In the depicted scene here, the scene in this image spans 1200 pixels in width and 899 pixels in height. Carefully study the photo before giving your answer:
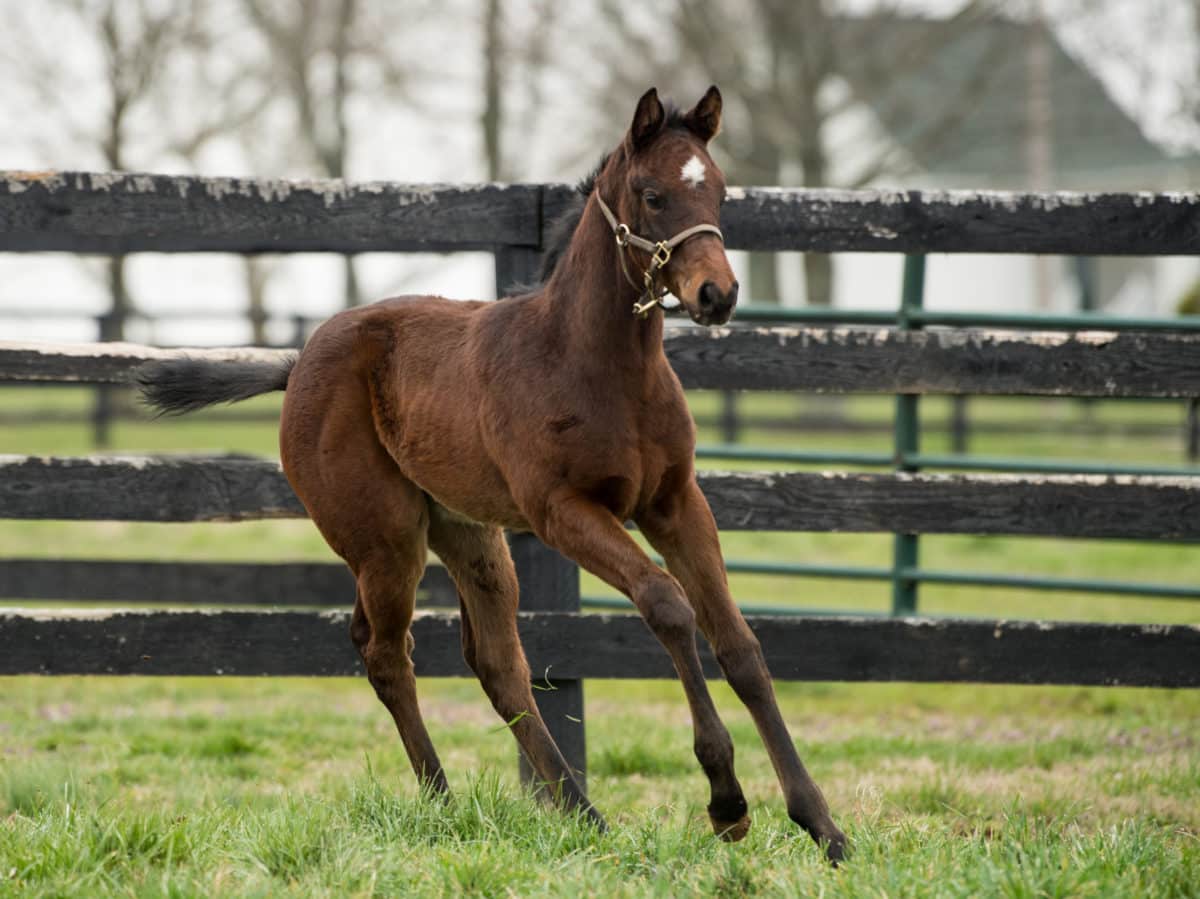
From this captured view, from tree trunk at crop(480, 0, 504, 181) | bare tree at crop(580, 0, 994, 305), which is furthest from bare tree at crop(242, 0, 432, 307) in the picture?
bare tree at crop(580, 0, 994, 305)

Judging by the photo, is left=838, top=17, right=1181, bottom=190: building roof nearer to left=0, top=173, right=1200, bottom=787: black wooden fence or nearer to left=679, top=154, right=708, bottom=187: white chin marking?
left=0, top=173, right=1200, bottom=787: black wooden fence

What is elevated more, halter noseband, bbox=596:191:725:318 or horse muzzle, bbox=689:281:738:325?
halter noseband, bbox=596:191:725:318

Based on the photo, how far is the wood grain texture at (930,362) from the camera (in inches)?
195

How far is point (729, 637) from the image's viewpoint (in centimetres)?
367

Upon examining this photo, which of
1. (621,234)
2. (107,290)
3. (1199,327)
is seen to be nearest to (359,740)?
(621,234)

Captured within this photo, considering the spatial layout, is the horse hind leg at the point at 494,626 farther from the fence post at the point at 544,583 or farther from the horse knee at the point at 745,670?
the horse knee at the point at 745,670

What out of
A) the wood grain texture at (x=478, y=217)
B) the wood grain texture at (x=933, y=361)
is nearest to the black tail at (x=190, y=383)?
the wood grain texture at (x=478, y=217)

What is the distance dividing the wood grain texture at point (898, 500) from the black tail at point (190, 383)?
30 cm

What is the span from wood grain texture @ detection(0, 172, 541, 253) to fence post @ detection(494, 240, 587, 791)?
0.08 meters

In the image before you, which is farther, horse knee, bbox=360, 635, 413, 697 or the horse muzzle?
horse knee, bbox=360, 635, 413, 697

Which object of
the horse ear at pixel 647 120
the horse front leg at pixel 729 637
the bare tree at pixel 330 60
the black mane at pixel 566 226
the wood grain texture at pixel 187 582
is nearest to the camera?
the horse front leg at pixel 729 637

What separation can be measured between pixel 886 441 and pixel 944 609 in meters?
7.72

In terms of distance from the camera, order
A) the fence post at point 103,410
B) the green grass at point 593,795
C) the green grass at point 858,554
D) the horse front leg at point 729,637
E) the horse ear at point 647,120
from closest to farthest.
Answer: the green grass at point 593,795 → the horse front leg at point 729,637 → the horse ear at point 647,120 → the green grass at point 858,554 → the fence post at point 103,410

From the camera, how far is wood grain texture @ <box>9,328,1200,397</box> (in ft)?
16.3
